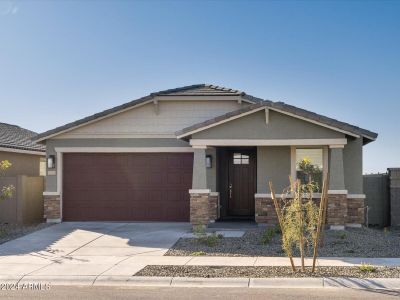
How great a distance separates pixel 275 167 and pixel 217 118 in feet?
8.59

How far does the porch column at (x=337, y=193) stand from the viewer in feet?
54.1

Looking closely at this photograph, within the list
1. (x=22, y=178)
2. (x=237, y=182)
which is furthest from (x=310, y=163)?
(x=22, y=178)

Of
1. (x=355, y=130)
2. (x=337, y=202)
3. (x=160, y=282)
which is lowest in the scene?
(x=160, y=282)

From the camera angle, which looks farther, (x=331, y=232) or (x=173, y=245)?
(x=331, y=232)

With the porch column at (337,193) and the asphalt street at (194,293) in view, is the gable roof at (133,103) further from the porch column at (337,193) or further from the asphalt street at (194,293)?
the asphalt street at (194,293)

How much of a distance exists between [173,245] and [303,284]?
17.1ft

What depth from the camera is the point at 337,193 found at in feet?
54.1

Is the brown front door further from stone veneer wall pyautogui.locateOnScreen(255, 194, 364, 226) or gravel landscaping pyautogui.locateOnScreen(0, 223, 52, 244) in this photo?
gravel landscaping pyautogui.locateOnScreen(0, 223, 52, 244)

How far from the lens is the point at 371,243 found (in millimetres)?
14195

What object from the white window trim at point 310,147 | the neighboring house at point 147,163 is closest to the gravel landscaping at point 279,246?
the white window trim at point 310,147

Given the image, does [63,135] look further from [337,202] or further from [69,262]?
[337,202]

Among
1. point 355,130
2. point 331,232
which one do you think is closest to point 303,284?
point 331,232

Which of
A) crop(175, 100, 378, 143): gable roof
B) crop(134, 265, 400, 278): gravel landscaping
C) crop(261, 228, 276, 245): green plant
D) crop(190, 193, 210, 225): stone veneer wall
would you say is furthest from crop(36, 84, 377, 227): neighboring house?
crop(134, 265, 400, 278): gravel landscaping

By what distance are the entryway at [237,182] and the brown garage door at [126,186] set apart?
1.41 m
